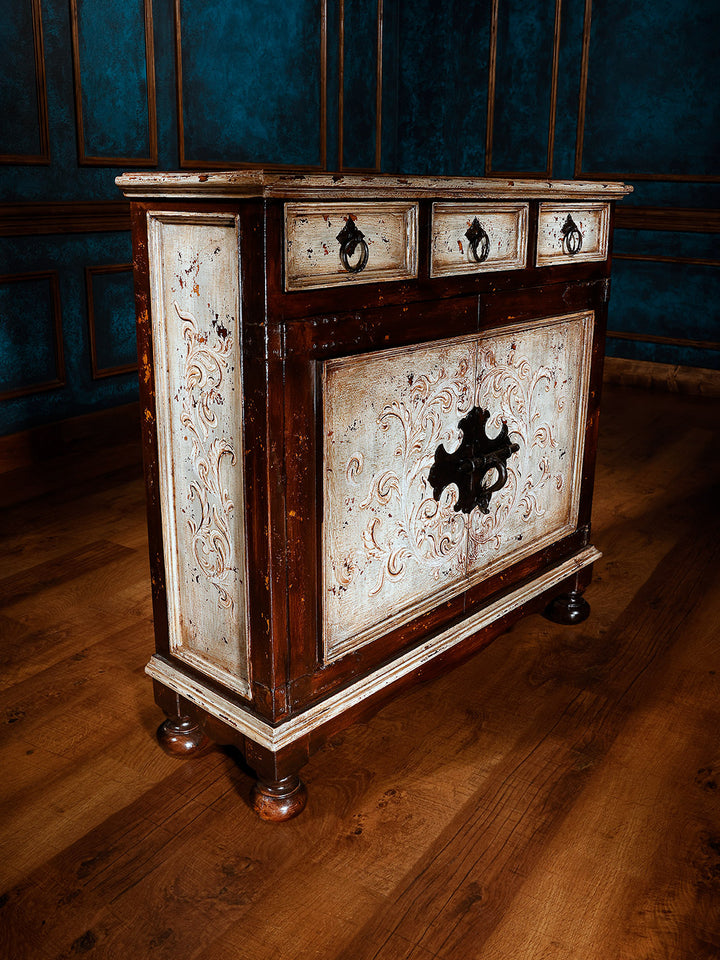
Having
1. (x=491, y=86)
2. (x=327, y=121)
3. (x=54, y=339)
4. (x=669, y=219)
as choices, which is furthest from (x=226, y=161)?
(x=669, y=219)

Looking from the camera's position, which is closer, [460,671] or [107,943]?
[107,943]

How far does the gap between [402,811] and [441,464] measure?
0.64m

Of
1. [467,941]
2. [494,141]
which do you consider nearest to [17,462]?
[467,941]

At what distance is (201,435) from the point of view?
1.40 metres

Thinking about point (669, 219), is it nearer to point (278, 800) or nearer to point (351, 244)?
point (351, 244)

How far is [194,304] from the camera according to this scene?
133cm

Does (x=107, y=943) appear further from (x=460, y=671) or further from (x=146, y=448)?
(x=460, y=671)

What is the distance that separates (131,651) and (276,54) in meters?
3.25

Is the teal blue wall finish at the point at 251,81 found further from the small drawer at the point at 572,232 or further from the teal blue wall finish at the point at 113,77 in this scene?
the small drawer at the point at 572,232

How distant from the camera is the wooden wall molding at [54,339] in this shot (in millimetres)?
3213

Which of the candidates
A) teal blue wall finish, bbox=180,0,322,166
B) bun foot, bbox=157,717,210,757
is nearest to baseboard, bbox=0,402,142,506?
teal blue wall finish, bbox=180,0,322,166

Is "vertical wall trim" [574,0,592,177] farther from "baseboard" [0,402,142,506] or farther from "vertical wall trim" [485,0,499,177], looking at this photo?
"baseboard" [0,402,142,506]

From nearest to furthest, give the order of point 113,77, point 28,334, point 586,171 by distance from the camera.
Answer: point 28,334
point 113,77
point 586,171

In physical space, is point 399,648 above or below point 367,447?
below
